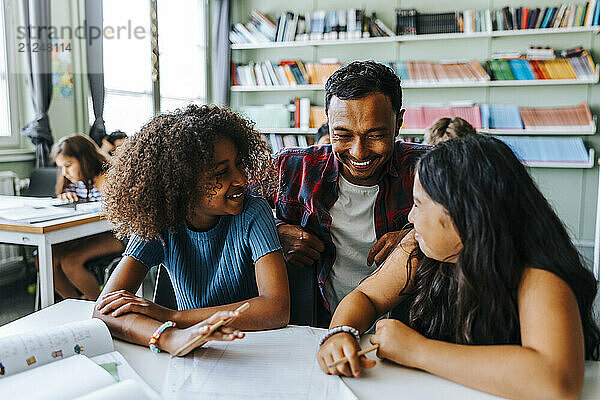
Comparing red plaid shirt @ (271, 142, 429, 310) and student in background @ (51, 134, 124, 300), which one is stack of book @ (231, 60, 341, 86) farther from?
red plaid shirt @ (271, 142, 429, 310)

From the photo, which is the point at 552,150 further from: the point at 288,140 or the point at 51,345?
the point at 51,345

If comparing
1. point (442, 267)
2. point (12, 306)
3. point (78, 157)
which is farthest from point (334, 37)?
point (442, 267)

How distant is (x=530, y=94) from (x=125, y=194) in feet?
14.6

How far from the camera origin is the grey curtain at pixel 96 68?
4090 millimetres

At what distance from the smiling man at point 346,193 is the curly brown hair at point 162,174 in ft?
1.16

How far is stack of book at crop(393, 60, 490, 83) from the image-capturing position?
4793 millimetres

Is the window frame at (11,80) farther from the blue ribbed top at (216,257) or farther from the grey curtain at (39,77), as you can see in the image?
the blue ribbed top at (216,257)

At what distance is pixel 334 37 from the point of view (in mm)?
5148

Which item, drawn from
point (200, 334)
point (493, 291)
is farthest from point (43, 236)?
point (493, 291)

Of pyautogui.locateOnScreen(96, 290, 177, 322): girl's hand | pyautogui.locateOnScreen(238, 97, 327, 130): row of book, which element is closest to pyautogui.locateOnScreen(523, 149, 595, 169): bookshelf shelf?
pyautogui.locateOnScreen(238, 97, 327, 130): row of book

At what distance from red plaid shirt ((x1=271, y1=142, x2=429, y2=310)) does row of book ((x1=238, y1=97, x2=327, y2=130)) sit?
3.66m

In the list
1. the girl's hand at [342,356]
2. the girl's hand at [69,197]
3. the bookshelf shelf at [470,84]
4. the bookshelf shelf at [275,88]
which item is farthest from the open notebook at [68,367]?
the bookshelf shelf at [275,88]

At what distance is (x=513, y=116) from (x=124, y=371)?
4.50 metres

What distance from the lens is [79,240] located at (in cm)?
256
